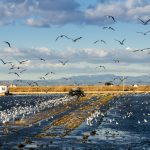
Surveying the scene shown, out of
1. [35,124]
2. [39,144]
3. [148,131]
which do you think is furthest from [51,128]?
[39,144]

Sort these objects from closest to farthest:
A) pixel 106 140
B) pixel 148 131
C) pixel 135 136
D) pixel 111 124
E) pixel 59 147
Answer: pixel 59 147
pixel 106 140
pixel 135 136
pixel 148 131
pixel 111 124

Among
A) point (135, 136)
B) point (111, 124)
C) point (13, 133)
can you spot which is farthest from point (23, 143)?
point (111, 124)

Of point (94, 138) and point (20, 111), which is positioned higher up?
point (20, 111)

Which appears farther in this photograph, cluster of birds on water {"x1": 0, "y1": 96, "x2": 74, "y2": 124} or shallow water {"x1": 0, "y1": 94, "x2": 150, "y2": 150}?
cluster of birds on water {"x1": 0, "y1": 96, "x2": 74, "y2": 124}

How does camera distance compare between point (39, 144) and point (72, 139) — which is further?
point (72, 139)

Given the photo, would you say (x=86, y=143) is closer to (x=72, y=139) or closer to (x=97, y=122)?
(x=72, y=139)

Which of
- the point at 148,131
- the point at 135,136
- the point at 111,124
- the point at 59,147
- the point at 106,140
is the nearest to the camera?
the point at 59,147

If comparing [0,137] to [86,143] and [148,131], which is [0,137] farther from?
[148,131]

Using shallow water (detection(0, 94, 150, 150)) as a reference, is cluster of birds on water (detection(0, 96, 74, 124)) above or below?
above

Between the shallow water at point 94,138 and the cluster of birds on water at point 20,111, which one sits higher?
the cluster of birds on water at point 20,111

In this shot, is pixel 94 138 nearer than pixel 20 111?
Yes

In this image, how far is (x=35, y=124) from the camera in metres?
79.9

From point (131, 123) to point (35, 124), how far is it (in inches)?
568

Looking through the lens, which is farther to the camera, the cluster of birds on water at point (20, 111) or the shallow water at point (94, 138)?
the cluster of birds on water at point (20, 111)
